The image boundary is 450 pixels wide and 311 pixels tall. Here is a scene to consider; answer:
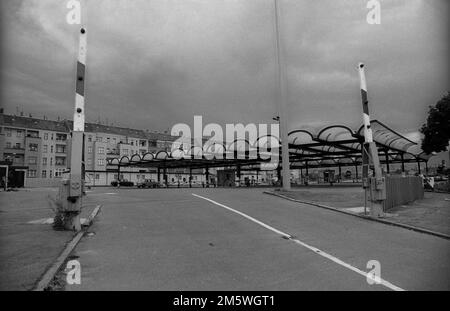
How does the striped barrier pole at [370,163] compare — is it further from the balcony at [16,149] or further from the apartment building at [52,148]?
the balcony at [16,149]

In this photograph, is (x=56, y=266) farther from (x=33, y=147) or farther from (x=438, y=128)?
(x=33, y=147)

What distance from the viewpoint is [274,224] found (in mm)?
10344

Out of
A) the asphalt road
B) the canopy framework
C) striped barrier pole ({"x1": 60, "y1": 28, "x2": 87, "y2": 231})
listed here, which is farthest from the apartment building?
the asphalt road

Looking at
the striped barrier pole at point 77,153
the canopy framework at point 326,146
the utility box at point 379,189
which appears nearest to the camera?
the striped barrier pole at point 77,153

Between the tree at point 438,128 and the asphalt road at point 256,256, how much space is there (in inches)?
1186

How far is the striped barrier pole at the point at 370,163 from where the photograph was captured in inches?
463

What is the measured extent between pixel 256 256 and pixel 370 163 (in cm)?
706

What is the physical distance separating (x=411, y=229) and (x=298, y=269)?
5.46 meters

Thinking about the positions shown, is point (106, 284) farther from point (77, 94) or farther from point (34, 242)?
point (77, 94)

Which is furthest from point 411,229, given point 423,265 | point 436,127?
point 436,127

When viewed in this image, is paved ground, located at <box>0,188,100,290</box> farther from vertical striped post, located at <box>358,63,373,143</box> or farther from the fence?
the fence

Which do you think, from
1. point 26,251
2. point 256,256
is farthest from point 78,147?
point 256,256

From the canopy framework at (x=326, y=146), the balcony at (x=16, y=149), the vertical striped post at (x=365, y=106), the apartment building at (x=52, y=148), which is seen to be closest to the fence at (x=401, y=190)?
the vertical striped post at (x=365, y=106)

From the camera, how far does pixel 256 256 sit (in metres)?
6.45
